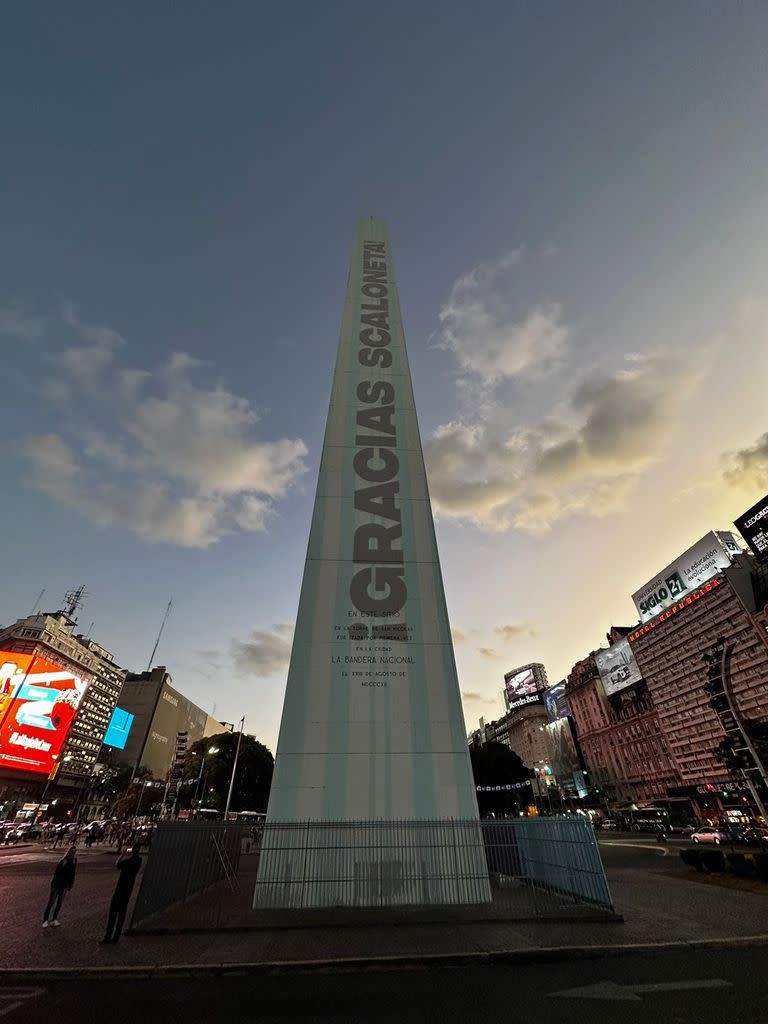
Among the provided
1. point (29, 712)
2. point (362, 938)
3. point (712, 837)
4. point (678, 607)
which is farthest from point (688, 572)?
point (29, 712)

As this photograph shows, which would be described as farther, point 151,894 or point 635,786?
point 635,786

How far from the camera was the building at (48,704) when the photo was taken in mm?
70562

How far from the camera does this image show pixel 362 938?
9273 millimetres

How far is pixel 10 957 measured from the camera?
8.19 meters

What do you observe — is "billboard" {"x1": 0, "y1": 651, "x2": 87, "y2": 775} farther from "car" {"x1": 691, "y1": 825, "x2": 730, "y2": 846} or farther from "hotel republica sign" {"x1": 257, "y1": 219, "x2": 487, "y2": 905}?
"car" {"x1": 691, "y1": 825, "x2": 730, "y2": 846}

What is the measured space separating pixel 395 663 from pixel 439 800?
433 centimetres

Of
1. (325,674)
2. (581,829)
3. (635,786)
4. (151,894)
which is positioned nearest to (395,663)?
(325,674)

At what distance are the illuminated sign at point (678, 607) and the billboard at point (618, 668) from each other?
599 centimetres

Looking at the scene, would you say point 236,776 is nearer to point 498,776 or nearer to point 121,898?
point 498,776

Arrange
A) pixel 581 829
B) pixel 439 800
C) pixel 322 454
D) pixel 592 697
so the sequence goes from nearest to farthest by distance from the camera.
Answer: pixel 581 829 < pixel 439 800 < pixel 322 454 < pixel 592 697

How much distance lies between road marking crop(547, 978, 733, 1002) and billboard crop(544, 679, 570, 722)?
5828 inches

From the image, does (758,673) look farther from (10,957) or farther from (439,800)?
(10,957)

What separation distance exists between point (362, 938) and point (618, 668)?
5098 inches

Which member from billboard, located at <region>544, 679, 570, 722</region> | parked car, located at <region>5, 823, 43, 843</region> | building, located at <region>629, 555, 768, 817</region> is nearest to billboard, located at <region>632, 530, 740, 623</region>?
building, located at <region>629, 555, 768, 817</region>
